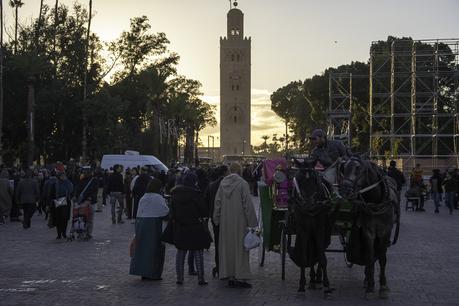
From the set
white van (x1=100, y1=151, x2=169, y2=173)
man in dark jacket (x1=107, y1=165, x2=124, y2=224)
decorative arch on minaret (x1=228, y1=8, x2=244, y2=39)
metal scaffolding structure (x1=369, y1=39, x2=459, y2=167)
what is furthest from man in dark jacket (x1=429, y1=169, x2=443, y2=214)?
decorative arch on minaret (x1=228, y1=8, x2=244, y2=39)

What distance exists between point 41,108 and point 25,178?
1171 inches

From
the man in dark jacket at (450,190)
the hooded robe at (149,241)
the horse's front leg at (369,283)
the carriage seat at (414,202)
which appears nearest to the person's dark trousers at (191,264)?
the hooded robe at (149,241)

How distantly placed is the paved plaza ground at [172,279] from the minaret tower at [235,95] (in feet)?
463

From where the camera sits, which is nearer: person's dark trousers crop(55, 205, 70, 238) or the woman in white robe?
the woman in white robe

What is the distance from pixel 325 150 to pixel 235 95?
149 m

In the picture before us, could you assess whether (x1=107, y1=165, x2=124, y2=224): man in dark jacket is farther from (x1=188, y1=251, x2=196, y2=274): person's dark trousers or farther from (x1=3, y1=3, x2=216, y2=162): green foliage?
(x1=3, y1=3, x2=216, y2=162): green foliage

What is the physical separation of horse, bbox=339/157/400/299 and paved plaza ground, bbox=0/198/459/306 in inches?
18.7

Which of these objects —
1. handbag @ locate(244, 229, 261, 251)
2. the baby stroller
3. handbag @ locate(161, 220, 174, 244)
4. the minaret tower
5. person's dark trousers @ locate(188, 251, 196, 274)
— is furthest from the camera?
→ the minaret tower

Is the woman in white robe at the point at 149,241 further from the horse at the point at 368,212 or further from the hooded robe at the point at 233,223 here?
the horse at the point at 368,212

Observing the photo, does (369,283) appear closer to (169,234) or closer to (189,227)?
(189,227)

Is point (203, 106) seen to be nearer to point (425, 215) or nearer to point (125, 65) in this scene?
point (125, 65)

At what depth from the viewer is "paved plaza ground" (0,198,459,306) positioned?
10547mm

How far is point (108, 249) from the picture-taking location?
1736 centimetres

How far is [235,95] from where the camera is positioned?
527ft
